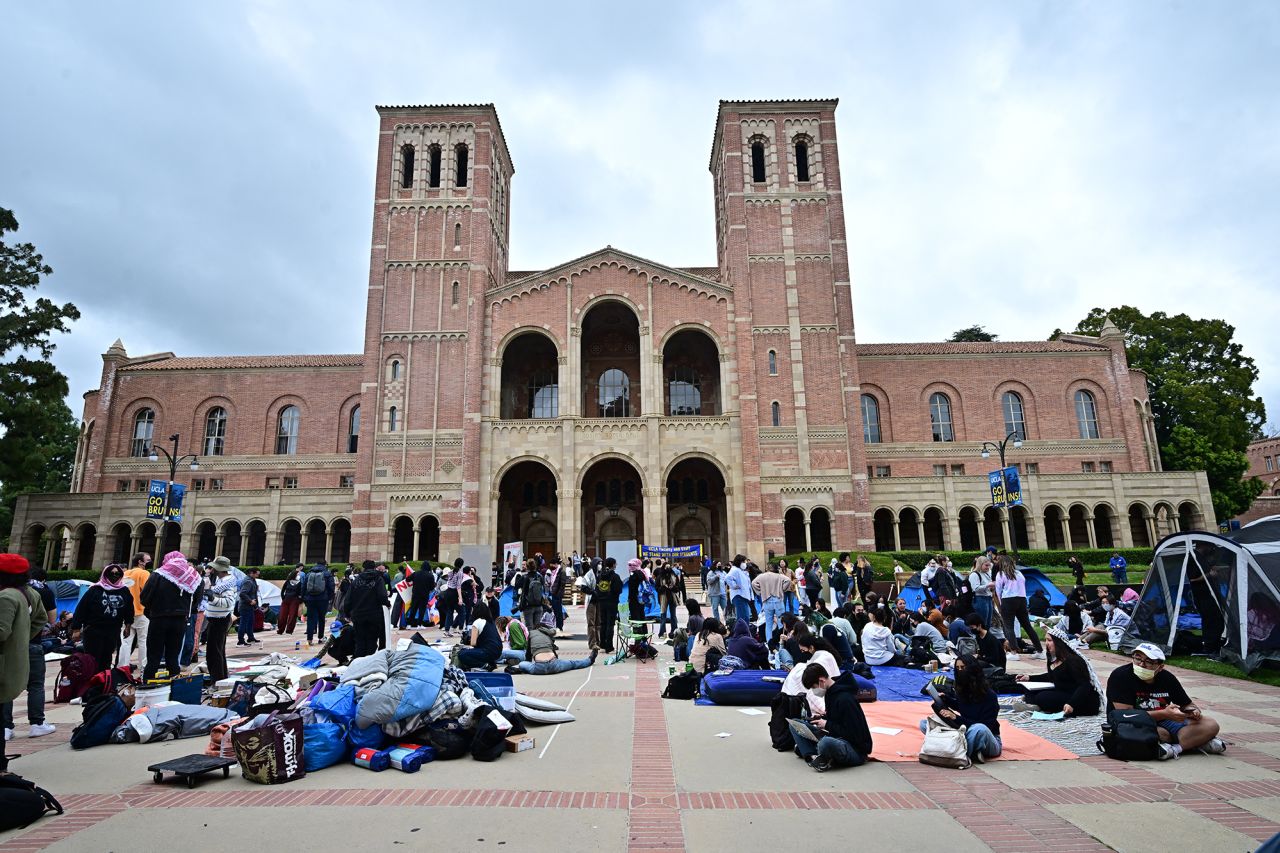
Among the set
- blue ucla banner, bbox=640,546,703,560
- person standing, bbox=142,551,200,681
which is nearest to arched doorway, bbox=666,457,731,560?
blue ucla banner, bbox=640,546,703,560

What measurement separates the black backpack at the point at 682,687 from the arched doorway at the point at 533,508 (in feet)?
86.7

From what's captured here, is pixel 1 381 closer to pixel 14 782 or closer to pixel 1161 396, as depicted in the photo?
pixel 14 782

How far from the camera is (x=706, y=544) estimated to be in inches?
1391

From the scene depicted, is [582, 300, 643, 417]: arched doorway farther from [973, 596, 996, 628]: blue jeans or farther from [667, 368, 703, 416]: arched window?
[973, 596, 996, 628]: blue jeans

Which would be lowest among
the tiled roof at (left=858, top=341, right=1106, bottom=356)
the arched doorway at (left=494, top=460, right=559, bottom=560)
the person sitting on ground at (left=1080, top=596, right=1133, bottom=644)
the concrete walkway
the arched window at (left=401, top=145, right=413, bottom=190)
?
the concrete walkway

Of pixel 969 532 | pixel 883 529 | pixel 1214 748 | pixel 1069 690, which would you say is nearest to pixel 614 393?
pixel 883 529

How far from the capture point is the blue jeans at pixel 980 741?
20.7 feet

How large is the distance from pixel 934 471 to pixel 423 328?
28.2 metres

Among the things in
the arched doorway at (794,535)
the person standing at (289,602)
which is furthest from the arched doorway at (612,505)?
the person standing at (289,602)

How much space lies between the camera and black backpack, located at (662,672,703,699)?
935cm

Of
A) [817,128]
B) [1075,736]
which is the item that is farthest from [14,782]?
[817,128]

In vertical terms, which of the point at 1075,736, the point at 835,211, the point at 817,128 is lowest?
the point at 1075,736

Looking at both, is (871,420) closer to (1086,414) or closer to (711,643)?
(1086,414)

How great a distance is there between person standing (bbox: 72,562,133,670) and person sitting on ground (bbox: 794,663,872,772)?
8.51 metres
